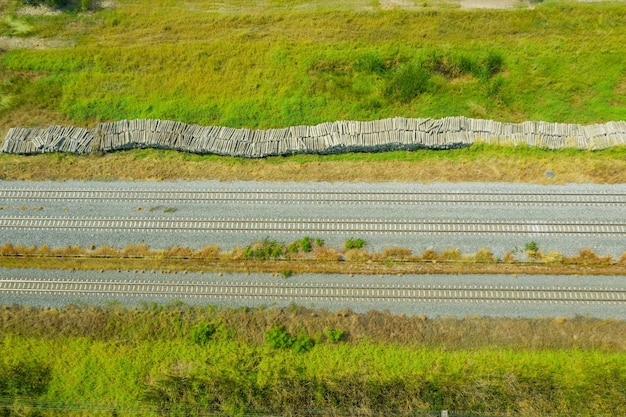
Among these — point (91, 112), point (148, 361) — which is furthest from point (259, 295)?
point (91, 112)

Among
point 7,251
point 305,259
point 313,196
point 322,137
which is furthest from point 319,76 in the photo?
point 7,251

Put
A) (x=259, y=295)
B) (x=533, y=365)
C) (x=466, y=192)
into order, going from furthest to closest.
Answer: (x=466, y=192) → (x=259, y=295) → (x=533, y=365)

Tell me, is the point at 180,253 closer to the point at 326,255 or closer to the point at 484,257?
the point at 326,255

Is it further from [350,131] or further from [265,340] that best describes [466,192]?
[265,340]

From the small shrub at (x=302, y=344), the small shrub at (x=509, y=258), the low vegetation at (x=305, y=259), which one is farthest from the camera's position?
the small shrub at (x=509, y=258)

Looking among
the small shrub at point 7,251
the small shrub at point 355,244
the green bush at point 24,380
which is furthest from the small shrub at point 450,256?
the small shrub at point 7,251

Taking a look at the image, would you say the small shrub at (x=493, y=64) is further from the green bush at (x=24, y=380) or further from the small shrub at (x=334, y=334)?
the green bush at (x=24, y=380)

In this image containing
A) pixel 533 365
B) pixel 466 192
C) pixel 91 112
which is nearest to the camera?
pixel 533 365
